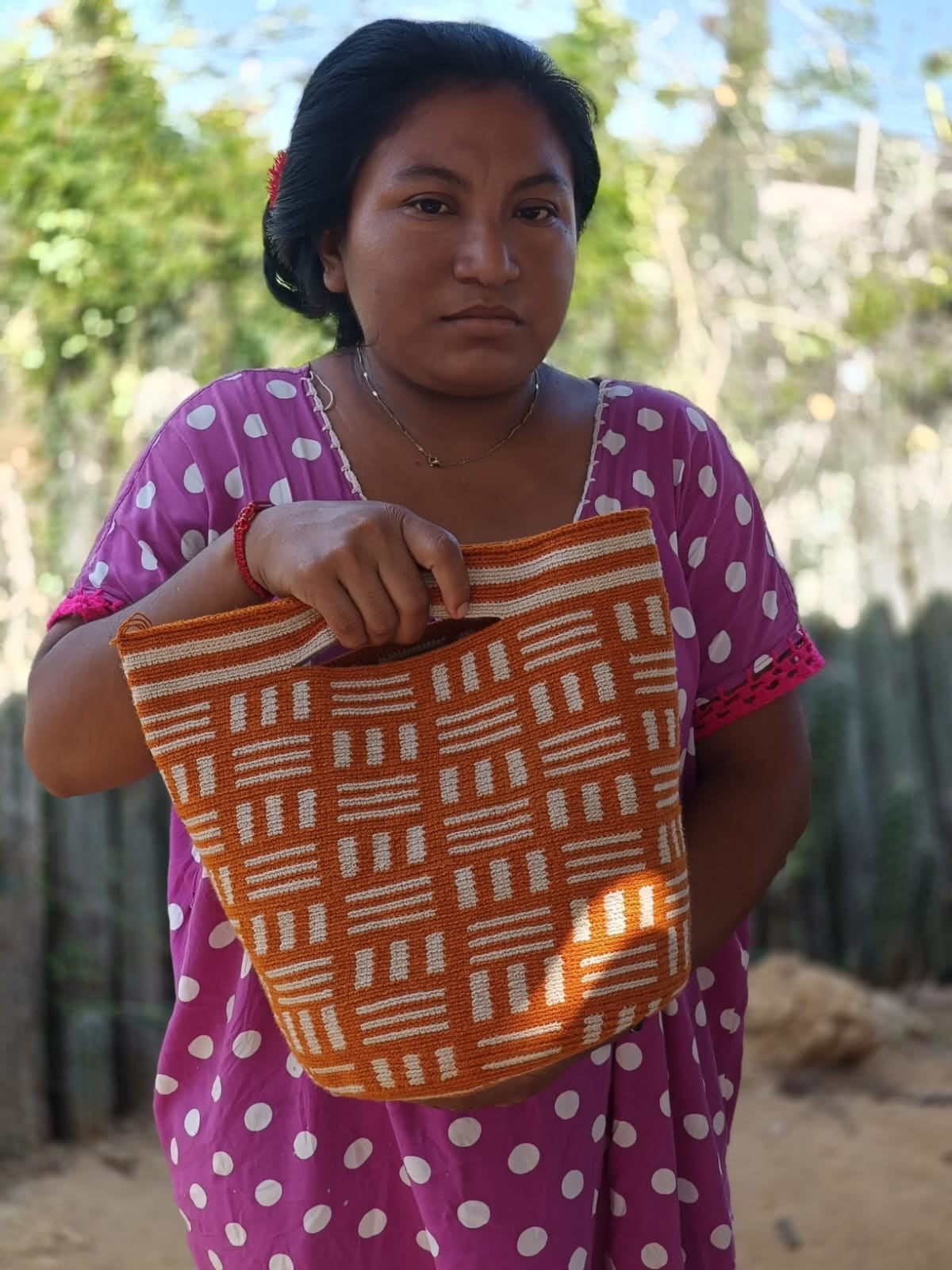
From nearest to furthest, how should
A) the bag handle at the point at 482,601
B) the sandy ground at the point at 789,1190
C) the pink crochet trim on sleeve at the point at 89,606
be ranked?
1. the bag handle at the point at 482,601
2. the pink crochet trim on sleeve at the point at 89,606
3. the sandy ground at the point at 789,1190

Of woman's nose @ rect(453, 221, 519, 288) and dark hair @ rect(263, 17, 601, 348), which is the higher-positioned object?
dark hair @ rect(263, 17, 601, 348)

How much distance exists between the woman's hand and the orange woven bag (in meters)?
0.03

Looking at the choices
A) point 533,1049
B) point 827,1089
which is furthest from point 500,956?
point 827,1089

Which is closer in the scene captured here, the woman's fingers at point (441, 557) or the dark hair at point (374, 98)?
the woman's fingers at point (441, 557)

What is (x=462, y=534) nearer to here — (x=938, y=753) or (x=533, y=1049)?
(x=533, y=1049)

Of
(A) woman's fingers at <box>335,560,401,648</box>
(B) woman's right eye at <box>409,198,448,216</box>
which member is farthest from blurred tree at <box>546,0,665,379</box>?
(A) woman's fingers at <box>335,560,401,648</box>

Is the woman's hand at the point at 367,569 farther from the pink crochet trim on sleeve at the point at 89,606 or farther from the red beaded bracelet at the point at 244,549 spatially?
the pink crochet trim on sleeve at the point at 89,606

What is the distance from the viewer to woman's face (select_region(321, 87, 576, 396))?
133cm

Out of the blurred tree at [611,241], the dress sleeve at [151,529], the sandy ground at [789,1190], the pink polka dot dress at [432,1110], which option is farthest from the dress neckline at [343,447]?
the blurred tree at [611,241]

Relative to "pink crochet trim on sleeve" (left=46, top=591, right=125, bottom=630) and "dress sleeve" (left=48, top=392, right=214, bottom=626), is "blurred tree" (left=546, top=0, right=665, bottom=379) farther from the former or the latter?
"pink crochet trim on sleeve" (left=46, top=591, right=125, bottom=630)

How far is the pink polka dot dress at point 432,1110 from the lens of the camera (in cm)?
135

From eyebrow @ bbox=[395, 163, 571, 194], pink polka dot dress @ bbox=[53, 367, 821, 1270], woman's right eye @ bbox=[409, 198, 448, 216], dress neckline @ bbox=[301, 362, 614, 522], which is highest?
eyebrow @ bbox=[395, 163, 571, 194]

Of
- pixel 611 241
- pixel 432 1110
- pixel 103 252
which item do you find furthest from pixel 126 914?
pixel 611 241

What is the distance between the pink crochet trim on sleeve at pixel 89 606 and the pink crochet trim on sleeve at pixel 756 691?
65 centimetres
